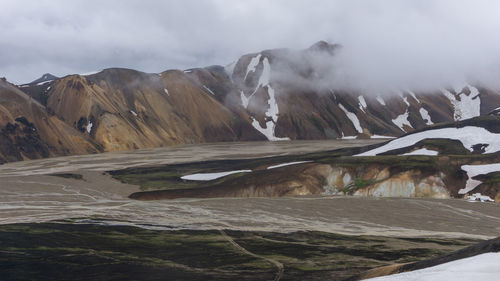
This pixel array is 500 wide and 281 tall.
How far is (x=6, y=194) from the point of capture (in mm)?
60344

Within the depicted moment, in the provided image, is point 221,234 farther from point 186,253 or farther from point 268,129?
point 268,129

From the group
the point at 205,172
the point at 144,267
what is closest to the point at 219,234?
the point at 144,267

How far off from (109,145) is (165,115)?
3431 cm

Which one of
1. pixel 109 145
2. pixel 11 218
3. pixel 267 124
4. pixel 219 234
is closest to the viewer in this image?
pixel 219 234

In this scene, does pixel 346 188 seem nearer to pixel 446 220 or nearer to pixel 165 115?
pixel 446 220

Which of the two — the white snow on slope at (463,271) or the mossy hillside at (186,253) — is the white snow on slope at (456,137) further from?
the white snow on slope at (463,271)

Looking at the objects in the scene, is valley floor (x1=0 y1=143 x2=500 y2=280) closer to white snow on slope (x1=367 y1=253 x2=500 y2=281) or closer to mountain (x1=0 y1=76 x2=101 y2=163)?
white snow on slope (x1=367 y1=253 x2=500 y2=281)

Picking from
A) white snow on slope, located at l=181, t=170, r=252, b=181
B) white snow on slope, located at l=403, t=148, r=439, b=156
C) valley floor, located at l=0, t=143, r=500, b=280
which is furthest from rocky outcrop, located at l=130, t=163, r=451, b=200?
white snow on slope, located at l=403, t=148, r=439, b=156

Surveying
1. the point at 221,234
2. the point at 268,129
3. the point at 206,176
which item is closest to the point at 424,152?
the point at 206,176

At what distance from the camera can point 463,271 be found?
13422mm

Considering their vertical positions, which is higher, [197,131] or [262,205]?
[197,131]

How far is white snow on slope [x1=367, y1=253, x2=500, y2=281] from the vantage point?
41.7 feet

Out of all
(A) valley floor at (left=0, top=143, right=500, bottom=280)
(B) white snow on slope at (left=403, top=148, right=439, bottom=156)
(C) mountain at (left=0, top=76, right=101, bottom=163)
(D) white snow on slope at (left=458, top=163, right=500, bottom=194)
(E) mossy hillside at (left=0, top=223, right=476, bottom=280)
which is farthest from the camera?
(C) mountain at (left=0, top=76, right=101, bottom=163)

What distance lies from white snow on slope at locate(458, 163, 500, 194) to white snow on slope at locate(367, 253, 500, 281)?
43.7 meters
